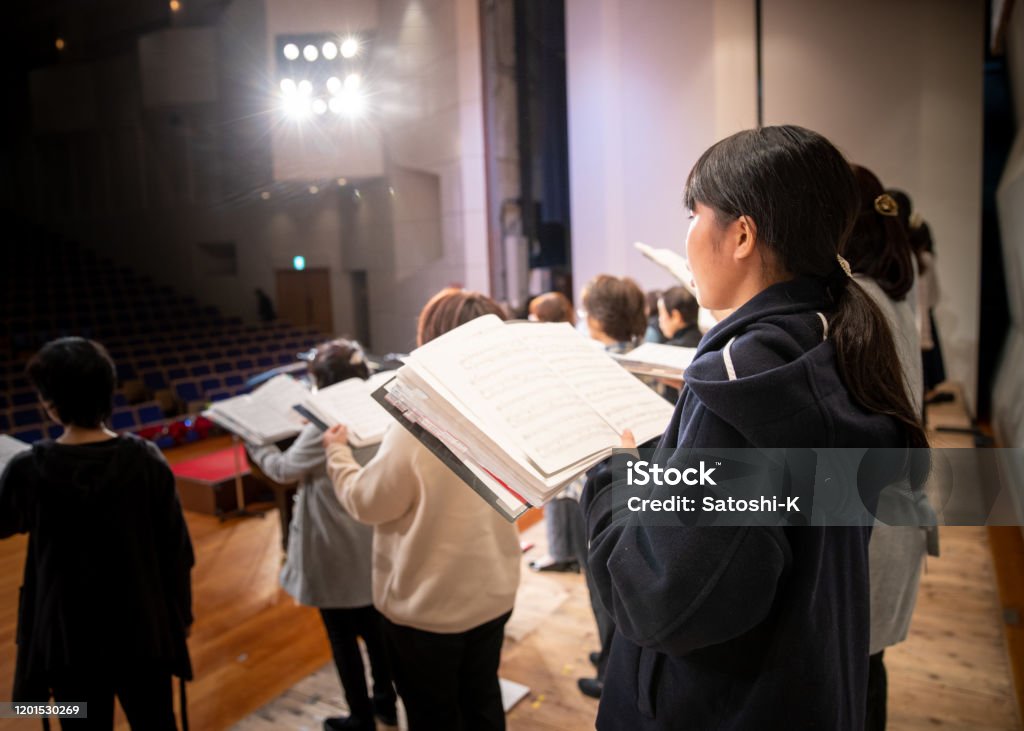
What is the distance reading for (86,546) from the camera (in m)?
1.50

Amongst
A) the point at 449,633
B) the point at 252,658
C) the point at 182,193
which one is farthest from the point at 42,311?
the point at 449,633

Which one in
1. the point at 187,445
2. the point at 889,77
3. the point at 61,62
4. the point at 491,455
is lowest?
the point at 187,445

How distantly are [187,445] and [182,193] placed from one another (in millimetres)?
2086

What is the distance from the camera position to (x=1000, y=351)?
16.0 feet

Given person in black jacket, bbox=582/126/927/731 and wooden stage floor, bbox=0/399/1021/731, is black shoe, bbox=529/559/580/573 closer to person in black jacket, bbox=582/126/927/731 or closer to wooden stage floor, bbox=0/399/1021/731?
wooden stage floor, bbox=0/399/1021/731

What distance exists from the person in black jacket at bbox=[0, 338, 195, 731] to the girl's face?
1321 millimetres

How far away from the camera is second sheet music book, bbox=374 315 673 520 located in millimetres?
825

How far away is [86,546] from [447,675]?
0.86 metres

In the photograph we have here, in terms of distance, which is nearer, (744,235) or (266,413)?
(744,235)

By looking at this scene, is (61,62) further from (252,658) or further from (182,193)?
(252,658)

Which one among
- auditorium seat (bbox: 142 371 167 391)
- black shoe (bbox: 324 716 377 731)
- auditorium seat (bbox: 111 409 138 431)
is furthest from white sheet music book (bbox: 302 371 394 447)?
auditorium seat (bbox: 142 371 167 391)

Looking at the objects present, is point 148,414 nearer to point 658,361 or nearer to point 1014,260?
point 658,361

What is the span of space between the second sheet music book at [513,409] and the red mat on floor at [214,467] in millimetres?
3328

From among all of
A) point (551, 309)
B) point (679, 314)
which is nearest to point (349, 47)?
point (551, 309)
